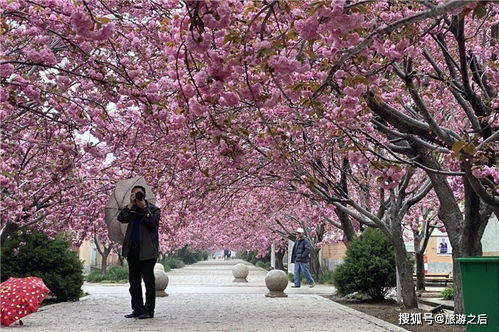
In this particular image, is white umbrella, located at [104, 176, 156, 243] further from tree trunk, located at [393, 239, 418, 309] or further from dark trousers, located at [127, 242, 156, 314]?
tree trunk, located at [393, 239, 418, 309]

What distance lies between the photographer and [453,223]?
901 centimetres

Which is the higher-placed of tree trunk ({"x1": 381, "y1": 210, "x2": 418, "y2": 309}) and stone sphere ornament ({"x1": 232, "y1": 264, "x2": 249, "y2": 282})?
tree trunk ({"x1": 381, "y1": 210, "x2": 418, "y2": 309})

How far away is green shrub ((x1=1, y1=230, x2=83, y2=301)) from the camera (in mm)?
11914

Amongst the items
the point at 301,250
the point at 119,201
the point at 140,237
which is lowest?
the point at 301,250

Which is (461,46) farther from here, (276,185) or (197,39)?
(276,185)

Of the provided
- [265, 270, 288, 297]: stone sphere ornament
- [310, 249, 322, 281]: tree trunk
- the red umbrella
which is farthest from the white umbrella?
[310, 249, 322, 281]: tree trunk

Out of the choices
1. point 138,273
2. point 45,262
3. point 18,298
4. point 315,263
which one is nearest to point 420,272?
point 315,263

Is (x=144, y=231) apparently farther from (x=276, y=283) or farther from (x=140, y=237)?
(x=276, y=283)

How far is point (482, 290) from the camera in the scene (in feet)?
18.7

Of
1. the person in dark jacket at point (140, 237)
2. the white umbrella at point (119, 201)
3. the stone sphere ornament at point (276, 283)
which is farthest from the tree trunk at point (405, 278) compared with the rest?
the person in dark jacket at point (140, 237)

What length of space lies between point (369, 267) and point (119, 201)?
20.7ft

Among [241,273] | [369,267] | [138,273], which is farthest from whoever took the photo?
[241,273]

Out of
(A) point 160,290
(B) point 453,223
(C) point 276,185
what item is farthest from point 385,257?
(A) point 160,290

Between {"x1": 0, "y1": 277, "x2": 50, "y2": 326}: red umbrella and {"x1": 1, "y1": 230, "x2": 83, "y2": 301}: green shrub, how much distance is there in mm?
3902
